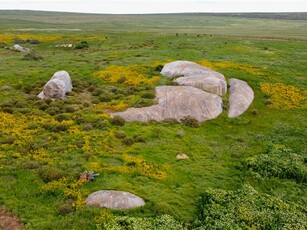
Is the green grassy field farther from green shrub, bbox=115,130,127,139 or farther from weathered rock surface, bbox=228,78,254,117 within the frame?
weathered rock surface, bbox=228,78,254,117

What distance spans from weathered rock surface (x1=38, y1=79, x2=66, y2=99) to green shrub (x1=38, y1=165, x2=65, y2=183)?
21997 millimetres

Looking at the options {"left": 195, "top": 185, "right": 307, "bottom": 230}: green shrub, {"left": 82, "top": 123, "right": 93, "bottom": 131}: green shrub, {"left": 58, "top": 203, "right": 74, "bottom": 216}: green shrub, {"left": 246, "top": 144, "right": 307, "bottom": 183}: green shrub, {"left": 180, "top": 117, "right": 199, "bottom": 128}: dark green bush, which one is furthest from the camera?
{"left": 180, "top": 117, "right": 199, "bottom": 128}: dark green bush

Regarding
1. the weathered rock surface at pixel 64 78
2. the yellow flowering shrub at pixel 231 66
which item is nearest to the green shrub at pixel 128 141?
the weathered rock surface at pixel 64 78

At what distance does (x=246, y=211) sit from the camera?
25.1 meters

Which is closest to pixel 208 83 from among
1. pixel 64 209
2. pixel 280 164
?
pixel 280 164

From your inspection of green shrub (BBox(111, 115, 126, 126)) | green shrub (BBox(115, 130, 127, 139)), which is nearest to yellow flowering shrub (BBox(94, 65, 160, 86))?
green shrub (BBox(111, 115, 126, 126))

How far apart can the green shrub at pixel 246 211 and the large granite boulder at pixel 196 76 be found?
24.9 meters

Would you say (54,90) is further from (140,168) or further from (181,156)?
(140,168)

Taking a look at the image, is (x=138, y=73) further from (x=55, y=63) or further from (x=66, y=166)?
(x=66, y=166)

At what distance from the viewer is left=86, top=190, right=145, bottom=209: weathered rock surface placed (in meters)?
24.7

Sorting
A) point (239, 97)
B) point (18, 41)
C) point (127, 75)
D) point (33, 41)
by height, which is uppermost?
point (18, 41)

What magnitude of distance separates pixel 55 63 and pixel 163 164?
46.9 metres

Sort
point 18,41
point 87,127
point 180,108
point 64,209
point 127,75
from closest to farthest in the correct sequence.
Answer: point 64,209, point 87,127, point 180,108, point 127,75, point 18,41

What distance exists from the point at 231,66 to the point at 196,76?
16.3 m
